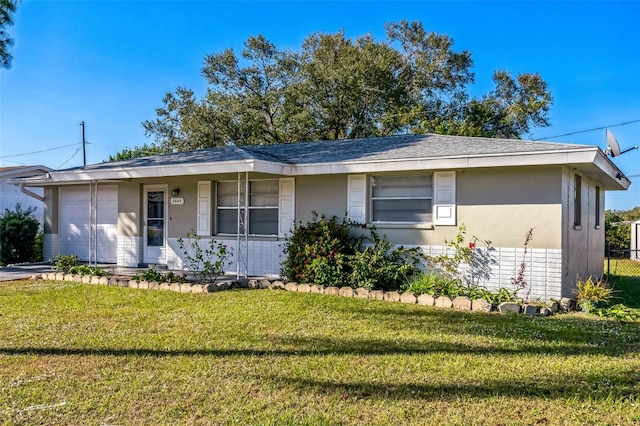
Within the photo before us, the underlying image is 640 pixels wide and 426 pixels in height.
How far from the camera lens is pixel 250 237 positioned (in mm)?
11391

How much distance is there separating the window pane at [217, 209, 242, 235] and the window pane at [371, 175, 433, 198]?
11.8 feet

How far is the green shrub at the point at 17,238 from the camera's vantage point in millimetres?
14758

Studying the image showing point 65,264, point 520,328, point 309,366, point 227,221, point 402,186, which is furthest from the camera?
point 227,221

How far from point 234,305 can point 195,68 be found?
21.8m

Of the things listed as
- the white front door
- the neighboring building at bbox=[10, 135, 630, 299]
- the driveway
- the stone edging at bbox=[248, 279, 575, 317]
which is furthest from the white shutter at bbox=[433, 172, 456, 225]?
the driveway

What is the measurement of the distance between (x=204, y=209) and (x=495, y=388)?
894cm

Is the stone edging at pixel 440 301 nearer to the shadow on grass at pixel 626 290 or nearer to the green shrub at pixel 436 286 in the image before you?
the green shrub at pixel 436 286

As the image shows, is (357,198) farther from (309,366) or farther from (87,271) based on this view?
(87,271)

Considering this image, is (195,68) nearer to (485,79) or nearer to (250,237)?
(485,79)

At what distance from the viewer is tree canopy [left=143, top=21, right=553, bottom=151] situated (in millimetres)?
24250

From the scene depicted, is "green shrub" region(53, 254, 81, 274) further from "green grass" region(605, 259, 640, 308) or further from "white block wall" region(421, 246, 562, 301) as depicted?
"green grass" region(605, 259, 640, 308)

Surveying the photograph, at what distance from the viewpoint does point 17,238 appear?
49.1 ft

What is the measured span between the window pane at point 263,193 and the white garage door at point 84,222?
4.87m

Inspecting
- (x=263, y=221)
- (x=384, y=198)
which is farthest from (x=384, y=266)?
(x=263, y=221)
